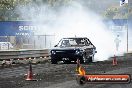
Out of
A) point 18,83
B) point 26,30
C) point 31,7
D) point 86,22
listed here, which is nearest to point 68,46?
point 18,83

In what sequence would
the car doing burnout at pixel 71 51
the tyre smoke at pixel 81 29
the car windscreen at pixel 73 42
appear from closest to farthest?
the car doing burnout at pixel 71 51
the car windscreen at pixel 73 42
the tyre smoke at pixel 81 29

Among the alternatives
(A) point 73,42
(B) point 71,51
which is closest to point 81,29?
(A) point 73,42

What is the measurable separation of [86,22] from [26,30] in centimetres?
1546

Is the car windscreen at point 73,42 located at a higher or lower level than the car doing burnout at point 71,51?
higher

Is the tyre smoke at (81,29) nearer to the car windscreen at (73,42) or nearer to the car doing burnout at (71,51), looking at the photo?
the car windscreen at (73,42)

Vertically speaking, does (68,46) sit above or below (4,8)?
below

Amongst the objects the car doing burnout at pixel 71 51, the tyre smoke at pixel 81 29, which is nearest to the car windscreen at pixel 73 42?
the car doing burnout at pixel 71 51

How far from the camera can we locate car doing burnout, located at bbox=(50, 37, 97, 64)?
2400 centimetres

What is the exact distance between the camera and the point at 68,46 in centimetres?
2458

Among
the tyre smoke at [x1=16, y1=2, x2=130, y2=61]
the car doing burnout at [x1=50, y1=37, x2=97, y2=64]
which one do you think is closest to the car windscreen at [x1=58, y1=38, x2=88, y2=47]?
the car doing burnout at [x1=50, y1=37, x2=97, y2=64]

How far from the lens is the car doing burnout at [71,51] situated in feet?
78.7

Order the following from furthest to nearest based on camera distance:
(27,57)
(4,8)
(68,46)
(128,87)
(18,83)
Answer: (4,8), (27,57), (68,46), (18,83), (128,87)

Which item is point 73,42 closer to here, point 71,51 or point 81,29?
point 71,51

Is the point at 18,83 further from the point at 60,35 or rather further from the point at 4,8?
the point at 4,8
